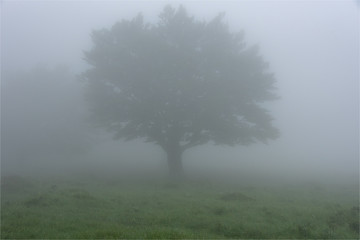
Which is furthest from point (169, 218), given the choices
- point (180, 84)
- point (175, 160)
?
point (175, 160)

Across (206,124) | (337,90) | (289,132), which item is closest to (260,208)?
(206,124)

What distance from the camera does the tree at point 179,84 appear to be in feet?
115

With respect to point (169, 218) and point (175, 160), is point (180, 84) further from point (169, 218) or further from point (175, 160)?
point (169, 218)

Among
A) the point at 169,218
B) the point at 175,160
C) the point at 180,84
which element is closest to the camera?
the point at 169,218

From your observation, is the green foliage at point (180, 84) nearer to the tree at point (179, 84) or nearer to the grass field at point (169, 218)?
the tree at point (179, 84)

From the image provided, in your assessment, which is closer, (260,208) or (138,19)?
(260,208)

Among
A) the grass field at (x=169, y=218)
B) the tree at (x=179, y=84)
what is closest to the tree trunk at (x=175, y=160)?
the tree at (x=179, y=84)

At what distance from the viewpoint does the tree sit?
35.0 metres

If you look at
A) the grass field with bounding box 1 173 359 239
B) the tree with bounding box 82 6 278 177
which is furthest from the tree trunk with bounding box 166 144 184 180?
the grass field with bounding box 1 173 359 239

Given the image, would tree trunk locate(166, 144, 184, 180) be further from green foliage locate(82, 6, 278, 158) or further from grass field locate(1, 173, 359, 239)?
grass field locate(1, 173, 359, 239)

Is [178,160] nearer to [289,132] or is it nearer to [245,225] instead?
[245,225]

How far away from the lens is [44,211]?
17.1 meters

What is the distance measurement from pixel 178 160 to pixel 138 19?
14.0 m

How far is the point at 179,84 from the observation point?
34812 mm
